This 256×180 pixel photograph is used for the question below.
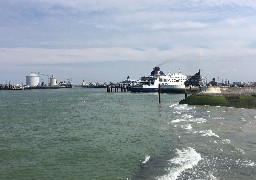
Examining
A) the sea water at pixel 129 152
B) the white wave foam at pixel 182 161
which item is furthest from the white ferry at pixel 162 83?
the white wave foam at pixel 182 161

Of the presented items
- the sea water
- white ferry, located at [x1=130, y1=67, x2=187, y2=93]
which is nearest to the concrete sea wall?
the sea water

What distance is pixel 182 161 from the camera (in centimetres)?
2089

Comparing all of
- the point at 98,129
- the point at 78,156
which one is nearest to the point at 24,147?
the point at 78,156

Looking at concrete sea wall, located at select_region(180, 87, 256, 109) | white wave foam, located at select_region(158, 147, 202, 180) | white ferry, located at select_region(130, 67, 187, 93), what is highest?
white ferry, located at select_region(130, 67, 187, 93)

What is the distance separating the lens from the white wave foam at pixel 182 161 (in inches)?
709

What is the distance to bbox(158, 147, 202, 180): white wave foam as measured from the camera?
18016 millimetres

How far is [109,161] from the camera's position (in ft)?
69.2

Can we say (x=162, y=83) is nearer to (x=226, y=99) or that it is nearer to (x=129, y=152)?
(x=226, y=99)

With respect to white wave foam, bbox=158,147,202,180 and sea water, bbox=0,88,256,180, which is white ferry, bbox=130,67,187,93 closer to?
sea water, bbox=0,88,256,180

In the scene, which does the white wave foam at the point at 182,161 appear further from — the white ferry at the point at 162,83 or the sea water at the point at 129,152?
the white ferry at the point at 162,83

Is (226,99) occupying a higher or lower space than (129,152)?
higher

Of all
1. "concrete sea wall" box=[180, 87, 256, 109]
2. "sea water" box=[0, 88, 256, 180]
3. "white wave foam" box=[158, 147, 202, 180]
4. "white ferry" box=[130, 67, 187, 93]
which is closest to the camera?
"white wave foam" box=[158, 147, 202, 180]

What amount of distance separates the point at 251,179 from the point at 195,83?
14795 cm

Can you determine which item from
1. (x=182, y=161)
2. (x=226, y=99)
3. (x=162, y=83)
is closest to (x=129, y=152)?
(x=182, y=161)
